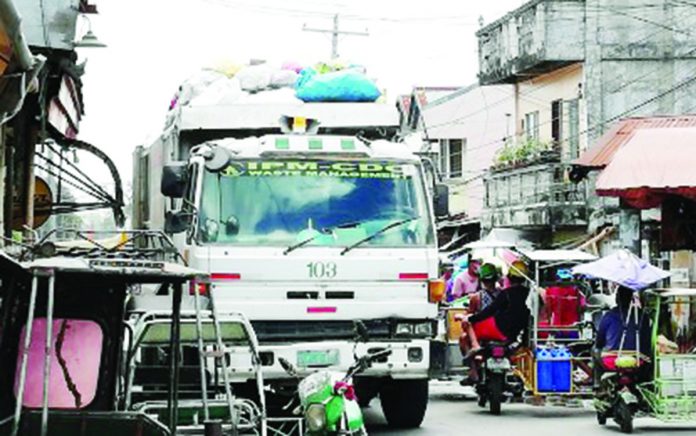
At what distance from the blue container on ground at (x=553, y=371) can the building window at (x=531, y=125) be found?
2325 cm

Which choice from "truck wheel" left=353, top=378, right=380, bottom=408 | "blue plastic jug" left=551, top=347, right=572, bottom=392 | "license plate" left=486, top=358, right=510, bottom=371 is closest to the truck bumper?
"truck wheel" left=353, top=378, right=380, bottom=408

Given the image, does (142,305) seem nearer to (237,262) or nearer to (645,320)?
(237,262)

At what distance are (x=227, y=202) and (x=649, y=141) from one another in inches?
211

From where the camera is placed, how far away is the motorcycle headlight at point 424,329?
1297 cm

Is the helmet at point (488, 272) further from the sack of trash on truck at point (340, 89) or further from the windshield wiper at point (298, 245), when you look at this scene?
the windshield wiper at point (298, 245)

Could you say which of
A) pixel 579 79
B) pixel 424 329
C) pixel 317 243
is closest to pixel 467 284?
pixel 424 329

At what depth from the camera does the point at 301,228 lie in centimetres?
1290

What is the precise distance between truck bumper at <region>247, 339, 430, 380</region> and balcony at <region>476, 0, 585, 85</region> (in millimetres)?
23485

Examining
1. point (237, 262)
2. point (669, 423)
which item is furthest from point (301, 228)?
point (669, 423)

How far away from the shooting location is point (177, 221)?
494 inches

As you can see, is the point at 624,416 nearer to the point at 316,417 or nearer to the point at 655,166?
the point at 655,166

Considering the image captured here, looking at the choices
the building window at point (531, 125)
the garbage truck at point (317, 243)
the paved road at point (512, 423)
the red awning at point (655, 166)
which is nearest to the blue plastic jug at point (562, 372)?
the paved road at point (512, 423)

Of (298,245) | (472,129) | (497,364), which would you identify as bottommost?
(497,364)

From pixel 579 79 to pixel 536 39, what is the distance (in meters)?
1.58
